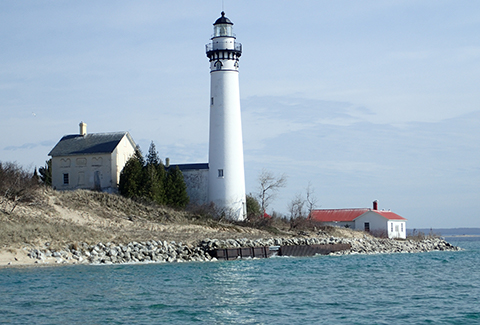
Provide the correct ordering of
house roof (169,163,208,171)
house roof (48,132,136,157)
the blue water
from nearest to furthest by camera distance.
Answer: the blue water, house roof (48,132,136,157), house roof (169,163,208,171)

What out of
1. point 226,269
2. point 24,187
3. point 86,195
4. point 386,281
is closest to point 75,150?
point 86,195

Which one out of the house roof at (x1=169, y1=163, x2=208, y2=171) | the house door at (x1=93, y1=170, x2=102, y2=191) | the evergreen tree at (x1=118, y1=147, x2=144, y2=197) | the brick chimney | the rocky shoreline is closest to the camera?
the rocky shoreline

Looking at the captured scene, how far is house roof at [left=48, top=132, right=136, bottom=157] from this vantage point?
41156mm

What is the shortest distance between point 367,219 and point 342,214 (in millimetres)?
2775

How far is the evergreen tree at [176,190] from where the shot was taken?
40.5 metres

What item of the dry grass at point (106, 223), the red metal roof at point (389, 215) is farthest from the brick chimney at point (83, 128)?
the red metal roof at point (389, 215)

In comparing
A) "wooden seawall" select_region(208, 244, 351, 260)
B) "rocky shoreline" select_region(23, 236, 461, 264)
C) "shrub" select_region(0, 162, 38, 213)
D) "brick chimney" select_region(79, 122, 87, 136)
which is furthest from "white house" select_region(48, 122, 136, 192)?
"wooden seawall" select_region(208, 244, 351, 260)

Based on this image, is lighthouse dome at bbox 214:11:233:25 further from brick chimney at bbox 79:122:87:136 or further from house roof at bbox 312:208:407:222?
house roof at bbox 312:208:407:222

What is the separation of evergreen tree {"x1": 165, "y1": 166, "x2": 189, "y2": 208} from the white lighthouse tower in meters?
2.35

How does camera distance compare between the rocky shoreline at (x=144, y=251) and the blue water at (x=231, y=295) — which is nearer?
the blue water at (x=231, y=295)

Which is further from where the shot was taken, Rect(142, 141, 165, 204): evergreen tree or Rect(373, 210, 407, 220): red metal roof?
Rect(373, 210, 407, 220): red metal roof

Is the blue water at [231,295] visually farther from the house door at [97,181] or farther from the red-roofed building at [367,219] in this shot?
the red-roofed building at [367,219]

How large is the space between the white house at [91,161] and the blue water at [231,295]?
54.3ft

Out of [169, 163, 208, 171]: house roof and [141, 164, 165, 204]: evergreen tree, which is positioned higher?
[169, 163, 208, 171]: house roof
